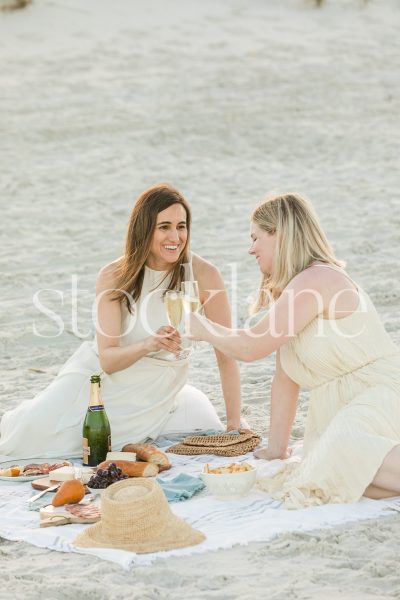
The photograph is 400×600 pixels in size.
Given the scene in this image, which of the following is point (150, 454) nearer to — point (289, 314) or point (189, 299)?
point (189, 299)

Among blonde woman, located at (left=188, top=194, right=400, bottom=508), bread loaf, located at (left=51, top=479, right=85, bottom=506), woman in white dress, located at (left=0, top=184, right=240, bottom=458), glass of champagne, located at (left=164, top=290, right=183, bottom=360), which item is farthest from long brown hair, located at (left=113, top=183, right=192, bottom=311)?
bread loaf, located at (left=51, top=479, right=85, bottom=506)

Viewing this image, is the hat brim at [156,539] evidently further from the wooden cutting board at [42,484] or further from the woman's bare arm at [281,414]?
Result: the woman's bare arm at [281,414]

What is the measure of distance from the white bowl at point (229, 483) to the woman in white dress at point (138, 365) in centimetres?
110

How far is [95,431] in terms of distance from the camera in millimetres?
5766

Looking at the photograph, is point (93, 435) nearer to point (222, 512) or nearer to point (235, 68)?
point (222, 512)

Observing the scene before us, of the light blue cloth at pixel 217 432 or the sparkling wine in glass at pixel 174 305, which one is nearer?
the sparkling wine in glass at pixel 174 305

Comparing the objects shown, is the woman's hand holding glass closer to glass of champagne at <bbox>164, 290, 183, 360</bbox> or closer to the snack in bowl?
glass of champagne at <bbox>164, 290, 183, 360</bbox>

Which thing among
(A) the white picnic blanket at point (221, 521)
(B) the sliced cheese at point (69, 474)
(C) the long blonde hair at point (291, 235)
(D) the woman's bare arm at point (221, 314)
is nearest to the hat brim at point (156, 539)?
(A) the white picnic blanket at point (221, 521)

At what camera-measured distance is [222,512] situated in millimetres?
4812

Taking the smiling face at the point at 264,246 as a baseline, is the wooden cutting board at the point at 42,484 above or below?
below

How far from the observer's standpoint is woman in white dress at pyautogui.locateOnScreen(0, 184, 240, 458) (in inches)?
235

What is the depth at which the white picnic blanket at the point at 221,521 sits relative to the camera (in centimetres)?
438

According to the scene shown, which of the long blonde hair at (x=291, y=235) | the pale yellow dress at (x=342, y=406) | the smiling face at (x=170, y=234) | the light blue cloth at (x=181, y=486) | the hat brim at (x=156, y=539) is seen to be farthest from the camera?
the smiling face at (x=170, y=234)

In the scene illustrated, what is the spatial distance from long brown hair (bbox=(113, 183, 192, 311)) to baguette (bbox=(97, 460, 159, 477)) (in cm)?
108
